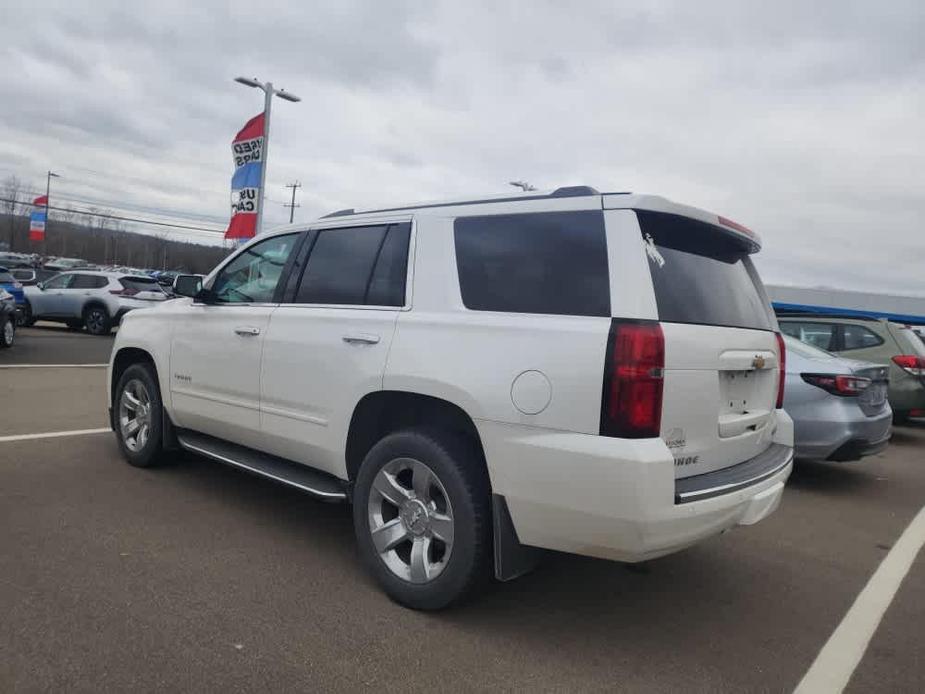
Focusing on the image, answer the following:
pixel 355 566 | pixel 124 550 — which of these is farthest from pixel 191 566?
pixel 355 566

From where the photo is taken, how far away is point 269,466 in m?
4.29

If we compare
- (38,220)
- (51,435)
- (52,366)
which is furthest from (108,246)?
(51,435)

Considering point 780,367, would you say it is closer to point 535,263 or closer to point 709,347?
point 709,347

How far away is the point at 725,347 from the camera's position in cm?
328

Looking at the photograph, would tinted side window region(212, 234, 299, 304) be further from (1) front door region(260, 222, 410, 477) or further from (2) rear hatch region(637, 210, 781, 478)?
(2) rear hatch region(637, 210, 781, 478)

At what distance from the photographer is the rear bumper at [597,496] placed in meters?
2.81

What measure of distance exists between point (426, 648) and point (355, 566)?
3.15 ft

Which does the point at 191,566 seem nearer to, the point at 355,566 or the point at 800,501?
the point at 355,566

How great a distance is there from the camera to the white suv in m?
2.89

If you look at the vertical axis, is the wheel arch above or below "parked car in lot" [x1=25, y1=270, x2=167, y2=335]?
above

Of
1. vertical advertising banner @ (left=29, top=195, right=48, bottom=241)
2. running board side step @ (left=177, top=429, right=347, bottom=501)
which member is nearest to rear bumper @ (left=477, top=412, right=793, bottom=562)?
running board side step @ (left=177, top=429, right=347, bottom=501)

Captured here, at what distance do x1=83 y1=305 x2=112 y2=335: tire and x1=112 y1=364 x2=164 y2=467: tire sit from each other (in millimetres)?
14224

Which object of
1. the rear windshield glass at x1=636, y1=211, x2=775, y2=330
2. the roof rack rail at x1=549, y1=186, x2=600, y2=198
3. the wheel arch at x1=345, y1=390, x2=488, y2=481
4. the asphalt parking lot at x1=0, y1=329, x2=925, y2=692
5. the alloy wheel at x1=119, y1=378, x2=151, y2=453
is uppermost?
the roof rack rail at x1=549, y1=186, x2=600, y2=198

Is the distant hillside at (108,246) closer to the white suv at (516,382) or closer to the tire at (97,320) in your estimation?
the tire at (97,320)
